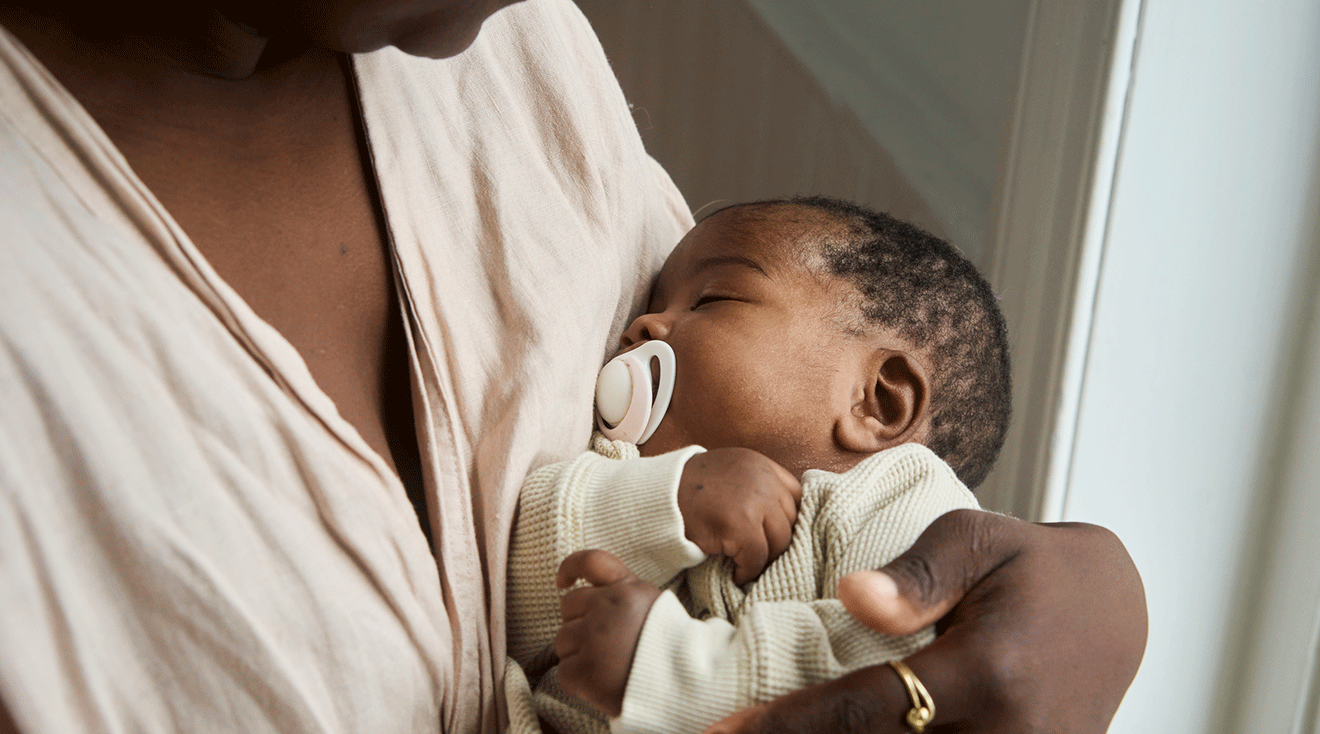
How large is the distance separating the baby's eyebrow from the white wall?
560 millimetres

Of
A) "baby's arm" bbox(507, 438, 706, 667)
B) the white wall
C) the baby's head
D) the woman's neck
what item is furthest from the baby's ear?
the woman's neck

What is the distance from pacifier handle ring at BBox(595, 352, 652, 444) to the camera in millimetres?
856

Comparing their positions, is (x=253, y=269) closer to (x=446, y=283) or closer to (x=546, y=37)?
(x=446, y=283)

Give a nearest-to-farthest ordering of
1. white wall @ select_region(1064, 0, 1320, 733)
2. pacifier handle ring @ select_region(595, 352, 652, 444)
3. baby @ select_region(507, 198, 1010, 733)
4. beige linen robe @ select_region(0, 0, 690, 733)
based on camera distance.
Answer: beige linen robe @ select_region(0, 0, 690, 733), baby @ select_region(507, 198, 1010, 733), pacifier handle ring @ select_region(595, 352, 652, 444), white wall @ select_region(1064, 0, 1320, 733)

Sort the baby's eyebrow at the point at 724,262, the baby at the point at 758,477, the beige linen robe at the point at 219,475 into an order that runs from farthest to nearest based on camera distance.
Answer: the baby's eyebrow at the point at 724,262 < the baby at the point at 758,477 < the beige linen robe at the point at 219,475

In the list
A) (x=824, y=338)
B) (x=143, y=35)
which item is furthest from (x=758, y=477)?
(x=143, y=35)

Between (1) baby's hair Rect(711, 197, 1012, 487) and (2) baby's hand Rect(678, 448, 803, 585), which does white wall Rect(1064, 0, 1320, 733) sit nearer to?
(1) baby's hair Rect(711, 197, 1012, 487)

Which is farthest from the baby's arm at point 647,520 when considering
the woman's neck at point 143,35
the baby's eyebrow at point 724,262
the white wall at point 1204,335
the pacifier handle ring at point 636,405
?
the white wall at point 1204,335

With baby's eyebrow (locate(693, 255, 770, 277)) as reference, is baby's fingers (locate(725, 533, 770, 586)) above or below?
below

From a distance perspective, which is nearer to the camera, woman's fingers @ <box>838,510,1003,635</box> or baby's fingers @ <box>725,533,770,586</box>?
woman's fingers @ <box>838,510,1003,635</box>

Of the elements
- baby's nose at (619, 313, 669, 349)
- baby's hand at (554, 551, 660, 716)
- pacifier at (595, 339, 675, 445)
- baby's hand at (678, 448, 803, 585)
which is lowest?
baby's hand at (554, 551, 660, 716)

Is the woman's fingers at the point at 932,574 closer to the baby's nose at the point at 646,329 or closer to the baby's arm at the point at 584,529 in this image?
the baby's arm at the point at 584,529

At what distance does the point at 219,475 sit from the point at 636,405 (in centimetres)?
39

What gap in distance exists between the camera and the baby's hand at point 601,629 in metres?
0.61
